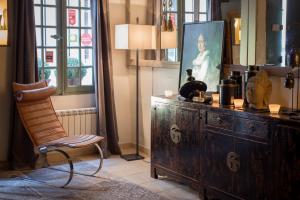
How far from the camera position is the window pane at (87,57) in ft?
17.7

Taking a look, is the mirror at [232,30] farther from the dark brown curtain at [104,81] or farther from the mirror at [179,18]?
the dark brown curtain at [104,81]

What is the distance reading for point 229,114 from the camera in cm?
352

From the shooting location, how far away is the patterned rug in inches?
158

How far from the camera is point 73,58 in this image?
534 cm

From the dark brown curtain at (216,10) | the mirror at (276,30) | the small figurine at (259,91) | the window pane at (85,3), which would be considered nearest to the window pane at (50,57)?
the window pane at (85,3)

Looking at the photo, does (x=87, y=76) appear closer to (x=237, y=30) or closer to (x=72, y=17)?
(x=72, y=17)

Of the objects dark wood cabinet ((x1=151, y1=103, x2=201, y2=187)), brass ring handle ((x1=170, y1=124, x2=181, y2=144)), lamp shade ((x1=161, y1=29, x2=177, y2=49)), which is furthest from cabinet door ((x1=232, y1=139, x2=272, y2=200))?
lamp shade ((x1=161, y1=29, x2=177, y2=49))

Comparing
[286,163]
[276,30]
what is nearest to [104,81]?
[276,30]

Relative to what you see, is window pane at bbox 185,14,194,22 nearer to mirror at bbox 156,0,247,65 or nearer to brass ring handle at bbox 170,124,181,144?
mirror at bbox 156,0,247,65

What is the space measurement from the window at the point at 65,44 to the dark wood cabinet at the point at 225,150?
1.33 m

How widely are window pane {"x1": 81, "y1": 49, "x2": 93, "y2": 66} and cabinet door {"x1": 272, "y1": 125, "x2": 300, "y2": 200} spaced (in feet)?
9.44

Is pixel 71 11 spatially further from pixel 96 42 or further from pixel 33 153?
pixel 33 153

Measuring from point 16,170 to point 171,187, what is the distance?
1.71 metres

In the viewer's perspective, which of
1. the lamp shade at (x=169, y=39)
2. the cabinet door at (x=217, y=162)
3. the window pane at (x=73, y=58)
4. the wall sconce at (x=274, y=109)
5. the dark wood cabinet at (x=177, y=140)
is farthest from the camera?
the window pane at (x=73, y=58)
